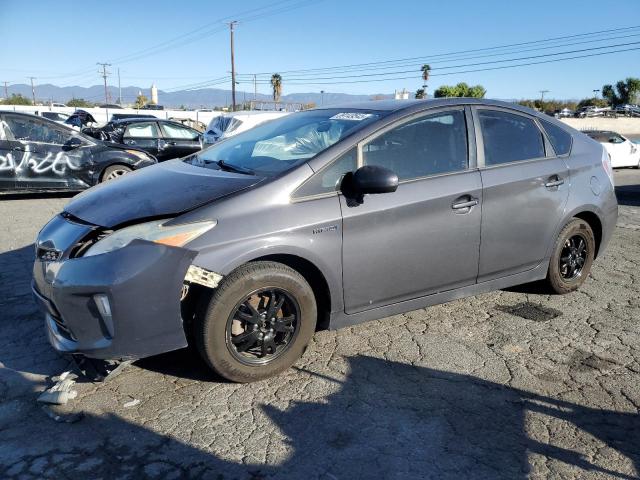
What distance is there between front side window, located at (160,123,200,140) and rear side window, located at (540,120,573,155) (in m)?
11.0

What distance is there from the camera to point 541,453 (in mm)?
2578

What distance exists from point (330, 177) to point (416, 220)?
2.19 feet

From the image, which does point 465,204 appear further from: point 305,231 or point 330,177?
point 305,231

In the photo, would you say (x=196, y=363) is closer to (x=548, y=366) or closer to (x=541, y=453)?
(x=541, y=453)

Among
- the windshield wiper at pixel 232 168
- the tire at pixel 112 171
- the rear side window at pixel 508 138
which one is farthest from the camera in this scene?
the tire at pixel 112 171

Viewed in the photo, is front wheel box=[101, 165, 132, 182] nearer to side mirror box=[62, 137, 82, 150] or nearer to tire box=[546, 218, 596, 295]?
side mirror box=[62, 137, 82, 150]

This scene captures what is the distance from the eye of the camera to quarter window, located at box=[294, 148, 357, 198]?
3.24 meters

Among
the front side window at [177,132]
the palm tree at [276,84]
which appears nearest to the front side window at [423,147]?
the front side window at [177,132]

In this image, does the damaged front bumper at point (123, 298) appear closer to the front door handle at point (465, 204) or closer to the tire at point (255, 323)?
the tire at point (255, 323)

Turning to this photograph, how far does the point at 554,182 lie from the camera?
423 centimetres

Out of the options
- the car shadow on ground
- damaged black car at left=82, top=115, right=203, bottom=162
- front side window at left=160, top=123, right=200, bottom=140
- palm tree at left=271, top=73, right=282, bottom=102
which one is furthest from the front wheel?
palm tree at left=271, top=73, right=282, bottom=102

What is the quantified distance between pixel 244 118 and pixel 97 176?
5.65 m

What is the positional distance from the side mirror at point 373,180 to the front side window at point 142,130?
11.2m

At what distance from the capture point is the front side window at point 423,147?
354 cm
